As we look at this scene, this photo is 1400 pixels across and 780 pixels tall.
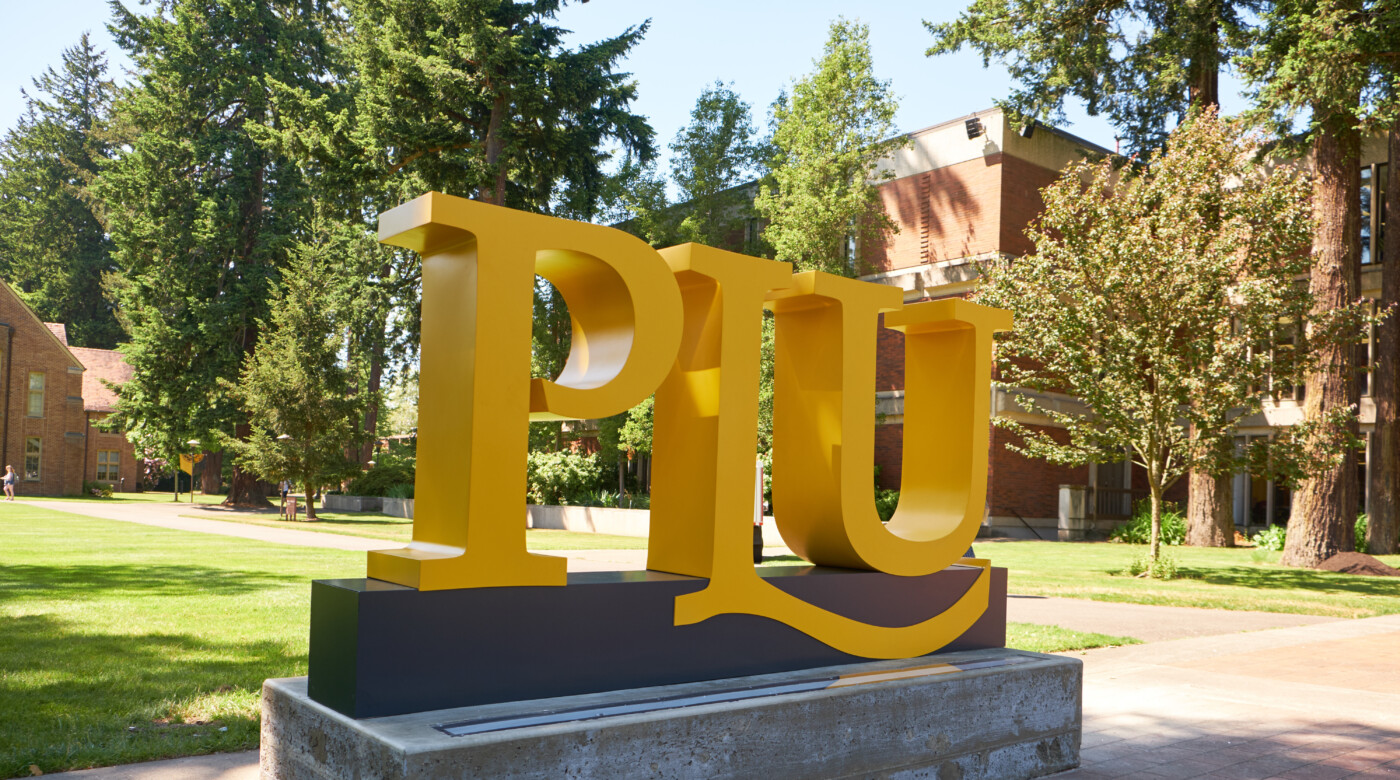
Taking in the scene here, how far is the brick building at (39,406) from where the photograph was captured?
49.8 metres

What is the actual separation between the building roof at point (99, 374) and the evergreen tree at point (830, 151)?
1762 inches

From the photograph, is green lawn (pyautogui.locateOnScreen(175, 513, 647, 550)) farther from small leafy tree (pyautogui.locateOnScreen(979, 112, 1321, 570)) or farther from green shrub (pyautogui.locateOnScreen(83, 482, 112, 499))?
green shrub (pyautogui.locateOnScreen(83, 482, 112, 499))

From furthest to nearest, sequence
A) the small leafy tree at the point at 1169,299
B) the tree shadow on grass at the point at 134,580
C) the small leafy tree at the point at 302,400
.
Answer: the small leafy tree at the point at 302,400
the small leafy tree at the point at 1169,299
the tree shadow on grass at the point at 134,580

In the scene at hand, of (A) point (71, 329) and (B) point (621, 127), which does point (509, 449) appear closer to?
(B) point (621, 127)

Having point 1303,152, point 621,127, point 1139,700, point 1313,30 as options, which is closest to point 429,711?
point 1139,700

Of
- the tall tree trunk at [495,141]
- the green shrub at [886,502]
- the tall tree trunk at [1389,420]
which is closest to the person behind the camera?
the tall tree trunk at [1389,420]

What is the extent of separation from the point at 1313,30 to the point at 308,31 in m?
39.2

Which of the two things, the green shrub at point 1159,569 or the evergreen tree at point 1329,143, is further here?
the evergreen tree at point 1329,143

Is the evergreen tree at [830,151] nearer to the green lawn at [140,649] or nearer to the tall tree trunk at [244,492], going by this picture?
the green lawn at [140,649]

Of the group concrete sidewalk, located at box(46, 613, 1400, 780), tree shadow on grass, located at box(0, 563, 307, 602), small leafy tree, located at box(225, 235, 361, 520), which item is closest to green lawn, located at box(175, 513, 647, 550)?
small leafy tree, located at box(225, 235, 361, 520)

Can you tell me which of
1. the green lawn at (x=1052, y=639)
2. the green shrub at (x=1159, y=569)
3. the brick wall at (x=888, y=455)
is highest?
the brick wall at (x=888, y=455)

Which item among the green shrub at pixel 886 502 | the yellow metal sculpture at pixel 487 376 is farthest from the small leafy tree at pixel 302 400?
the yellow metal sculpture at pixel 487 376

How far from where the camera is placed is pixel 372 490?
132 ft

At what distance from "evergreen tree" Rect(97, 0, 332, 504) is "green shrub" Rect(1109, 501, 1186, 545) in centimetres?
3109
